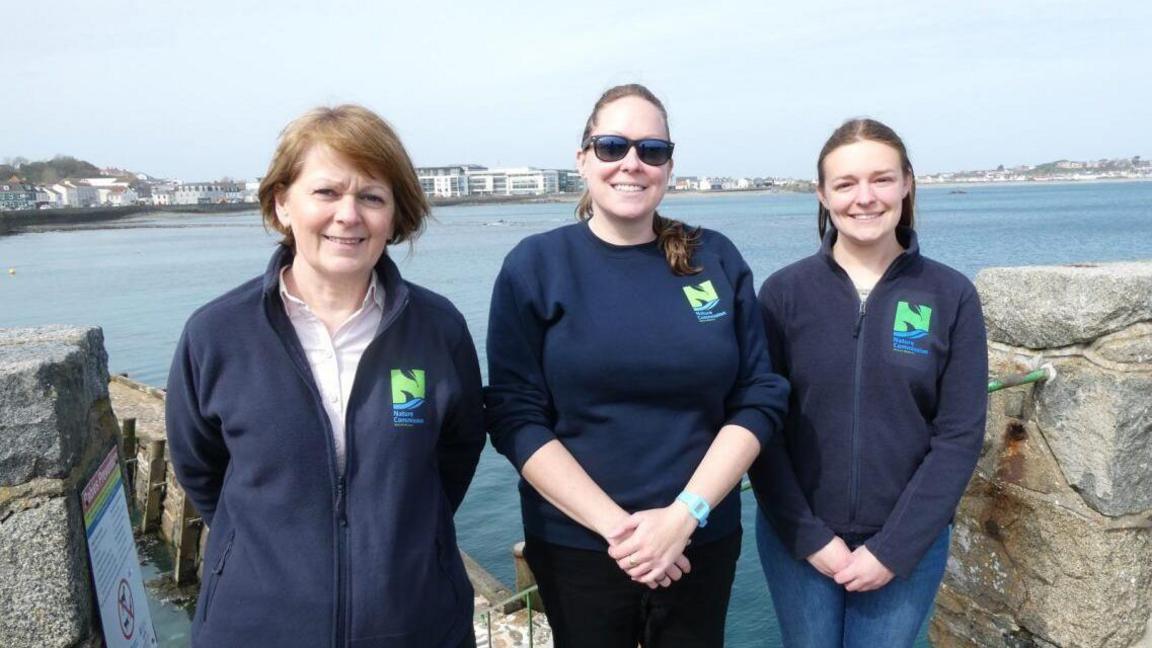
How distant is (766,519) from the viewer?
2631mm

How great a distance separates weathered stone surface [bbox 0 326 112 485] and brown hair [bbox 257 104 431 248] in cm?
58

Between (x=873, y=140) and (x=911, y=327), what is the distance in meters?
0.58

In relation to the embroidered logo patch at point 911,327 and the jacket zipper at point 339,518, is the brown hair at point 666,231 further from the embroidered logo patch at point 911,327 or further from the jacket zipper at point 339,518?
the jacket zipper at point 339,518

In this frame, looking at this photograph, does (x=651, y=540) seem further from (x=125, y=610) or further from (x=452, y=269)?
(x=452, y=269)

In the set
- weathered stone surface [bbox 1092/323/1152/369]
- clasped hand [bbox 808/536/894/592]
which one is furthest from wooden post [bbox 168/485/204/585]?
weathered stone surface [bbox 1092/323/1152/369]

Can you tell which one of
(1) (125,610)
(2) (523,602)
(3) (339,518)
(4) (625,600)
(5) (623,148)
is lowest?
(2) (523,602)

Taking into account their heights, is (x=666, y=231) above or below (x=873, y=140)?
below

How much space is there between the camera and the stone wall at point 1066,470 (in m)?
2.63

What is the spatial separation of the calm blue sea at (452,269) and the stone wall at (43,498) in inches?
136

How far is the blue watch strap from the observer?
2145 mm

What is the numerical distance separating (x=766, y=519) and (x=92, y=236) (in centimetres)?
9520

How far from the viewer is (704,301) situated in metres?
2.31

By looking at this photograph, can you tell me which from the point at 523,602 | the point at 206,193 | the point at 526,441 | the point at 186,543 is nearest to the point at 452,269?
the point at 186,543

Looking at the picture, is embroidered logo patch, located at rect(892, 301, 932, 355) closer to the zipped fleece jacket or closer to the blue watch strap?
the blue watch strap
